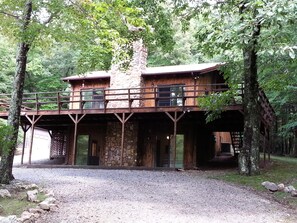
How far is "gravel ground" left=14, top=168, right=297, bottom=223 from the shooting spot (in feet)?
20.5

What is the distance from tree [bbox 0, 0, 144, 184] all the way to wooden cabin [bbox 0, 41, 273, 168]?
6.29 metres

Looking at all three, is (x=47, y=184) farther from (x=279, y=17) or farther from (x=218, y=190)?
(x=279, y=17)

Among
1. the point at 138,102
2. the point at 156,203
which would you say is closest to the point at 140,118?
the point at 138,102

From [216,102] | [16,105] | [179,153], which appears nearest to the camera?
[16,105]

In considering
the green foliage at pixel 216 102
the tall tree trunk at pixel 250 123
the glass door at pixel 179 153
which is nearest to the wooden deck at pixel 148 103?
the green foliage at pixel 216 102

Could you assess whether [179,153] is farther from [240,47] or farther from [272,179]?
[240,47]

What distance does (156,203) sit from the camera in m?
7.39

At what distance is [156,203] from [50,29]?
16.8 ft

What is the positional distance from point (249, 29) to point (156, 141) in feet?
34.4

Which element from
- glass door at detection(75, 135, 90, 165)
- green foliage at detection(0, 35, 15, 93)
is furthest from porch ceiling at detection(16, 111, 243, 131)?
green foliage at detection(0, 35, 15, 93)

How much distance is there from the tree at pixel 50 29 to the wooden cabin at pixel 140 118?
6.29 meters

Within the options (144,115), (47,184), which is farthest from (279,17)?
(144,115)

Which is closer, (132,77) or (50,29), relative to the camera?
(50,29)

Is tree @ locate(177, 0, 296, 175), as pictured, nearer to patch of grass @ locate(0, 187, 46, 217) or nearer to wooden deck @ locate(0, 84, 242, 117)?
wooden deck @ locate(0, 84, 242, 117)
